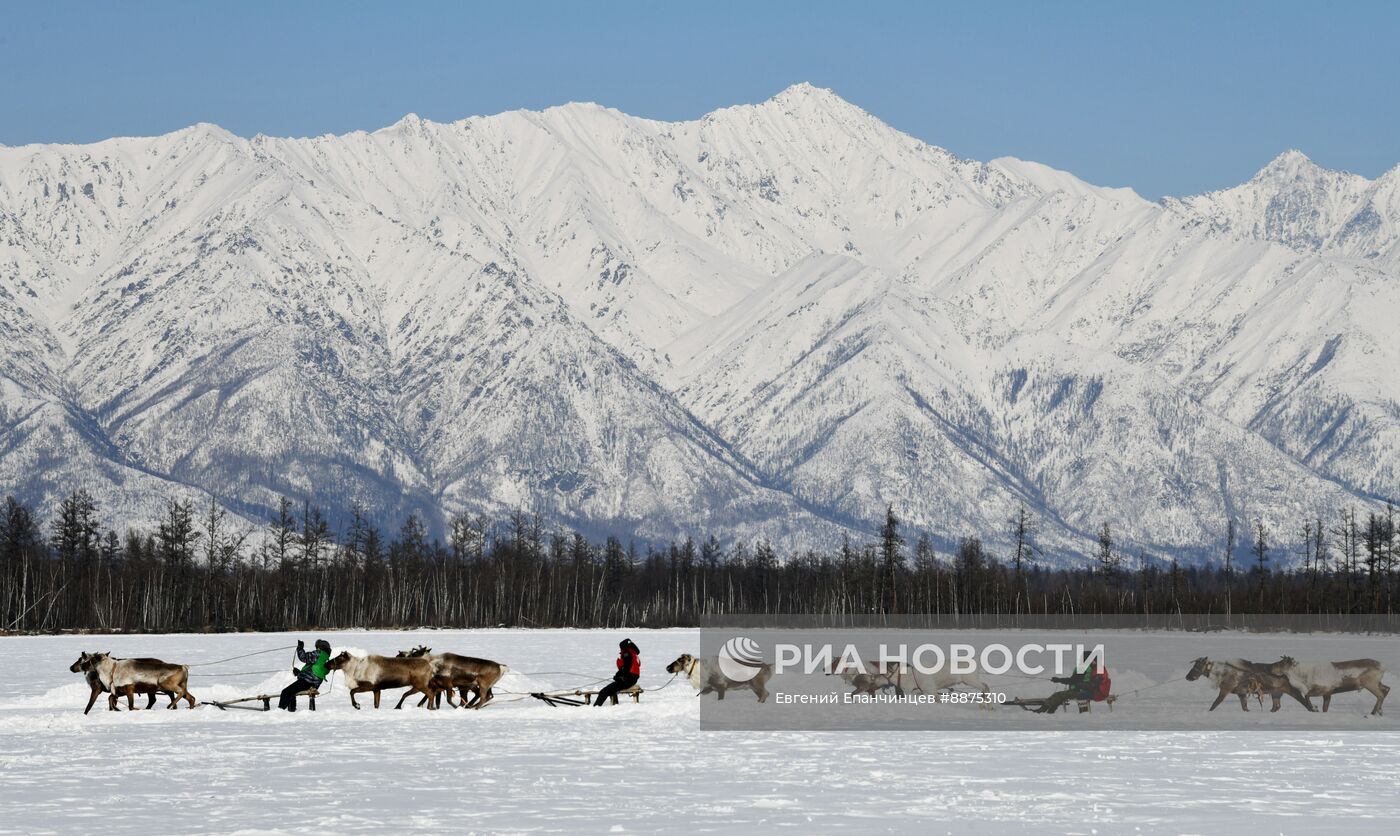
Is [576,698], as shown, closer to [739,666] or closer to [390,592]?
[739,666]

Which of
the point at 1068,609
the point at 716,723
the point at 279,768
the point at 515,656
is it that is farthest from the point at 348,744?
the point at 1068,609

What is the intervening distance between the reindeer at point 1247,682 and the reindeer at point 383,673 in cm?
1942

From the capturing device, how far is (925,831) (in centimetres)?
2550

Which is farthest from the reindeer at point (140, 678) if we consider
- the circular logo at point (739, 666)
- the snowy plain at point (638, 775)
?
the circular logo at point (739, 666)

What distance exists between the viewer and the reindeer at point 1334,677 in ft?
146

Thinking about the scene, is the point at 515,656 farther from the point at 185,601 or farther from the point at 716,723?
the point at 185,601

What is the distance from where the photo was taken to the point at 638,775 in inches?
1265

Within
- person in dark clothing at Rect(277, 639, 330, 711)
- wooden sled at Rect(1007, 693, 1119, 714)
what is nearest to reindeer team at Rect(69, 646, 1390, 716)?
person in dark clothing at Rect(277, 639, 330, 711)

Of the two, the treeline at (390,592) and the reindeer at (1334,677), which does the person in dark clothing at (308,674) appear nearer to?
the reindeer at (1334,677)

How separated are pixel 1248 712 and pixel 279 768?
24218 millimetres

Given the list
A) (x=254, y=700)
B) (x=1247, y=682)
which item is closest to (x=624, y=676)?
(x=254, y=700)

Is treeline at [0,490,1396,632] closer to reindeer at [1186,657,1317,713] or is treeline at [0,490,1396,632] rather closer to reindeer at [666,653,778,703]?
reindeer at [666,653,778,703]

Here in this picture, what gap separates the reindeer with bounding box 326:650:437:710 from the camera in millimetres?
46156

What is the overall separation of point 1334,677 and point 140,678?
29.4m
